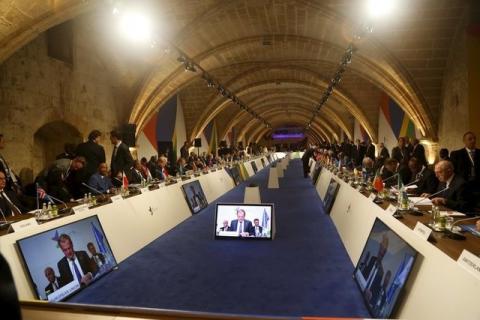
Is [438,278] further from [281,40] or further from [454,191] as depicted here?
[281,40]

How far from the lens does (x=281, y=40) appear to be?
11.9 metres

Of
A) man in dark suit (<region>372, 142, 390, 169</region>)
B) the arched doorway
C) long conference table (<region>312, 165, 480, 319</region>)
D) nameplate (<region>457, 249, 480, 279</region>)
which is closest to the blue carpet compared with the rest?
long conference table (<region>312, 165, 480, 319</region>)

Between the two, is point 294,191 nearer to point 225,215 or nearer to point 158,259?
point 225,215

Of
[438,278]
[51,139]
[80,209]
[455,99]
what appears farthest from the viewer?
[51,139]

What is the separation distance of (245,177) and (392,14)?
781 centimetres

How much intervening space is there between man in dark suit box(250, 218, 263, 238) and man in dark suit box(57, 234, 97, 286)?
227 cm

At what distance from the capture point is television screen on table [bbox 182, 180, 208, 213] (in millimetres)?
7102

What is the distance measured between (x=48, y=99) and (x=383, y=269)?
833 cm

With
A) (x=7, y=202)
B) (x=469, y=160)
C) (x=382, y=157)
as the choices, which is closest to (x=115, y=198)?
(x=7, y=202)

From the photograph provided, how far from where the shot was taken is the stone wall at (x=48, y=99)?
25.1 ft

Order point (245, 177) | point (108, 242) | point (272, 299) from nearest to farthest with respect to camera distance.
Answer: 1. point (272, 299)
2. point (108, 242)
3. point (245, 177)

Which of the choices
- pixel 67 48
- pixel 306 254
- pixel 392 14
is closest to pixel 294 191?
pixel 392 14

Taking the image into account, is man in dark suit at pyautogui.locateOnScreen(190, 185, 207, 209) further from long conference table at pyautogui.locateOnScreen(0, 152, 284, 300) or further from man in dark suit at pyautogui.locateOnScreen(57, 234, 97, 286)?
man in dark suit at pyautogui.locateOnScreen(57, 234, 97, 286)

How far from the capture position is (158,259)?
14.3 feet
